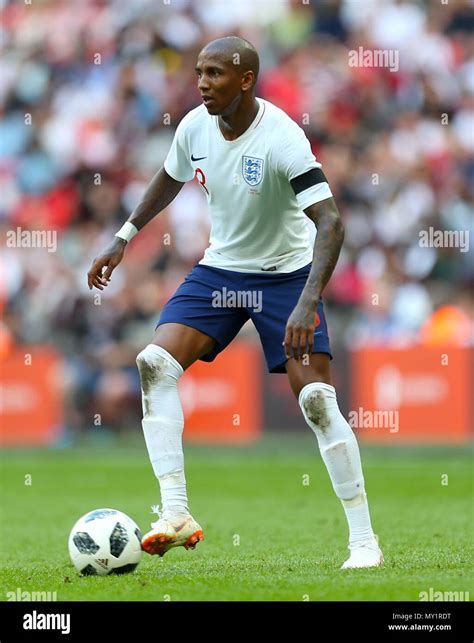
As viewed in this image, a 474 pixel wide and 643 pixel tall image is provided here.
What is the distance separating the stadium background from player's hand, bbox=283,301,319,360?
6.43 m

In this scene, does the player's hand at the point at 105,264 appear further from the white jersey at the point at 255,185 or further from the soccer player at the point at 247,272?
the white jersey at the point at 255,185

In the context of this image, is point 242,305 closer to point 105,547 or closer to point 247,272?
point 247,272

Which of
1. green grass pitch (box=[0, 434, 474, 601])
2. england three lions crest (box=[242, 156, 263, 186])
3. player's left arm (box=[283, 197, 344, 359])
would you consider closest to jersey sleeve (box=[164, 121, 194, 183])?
england three lions crest (box=[242, 156, 263, 186])

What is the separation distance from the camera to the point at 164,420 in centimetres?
670

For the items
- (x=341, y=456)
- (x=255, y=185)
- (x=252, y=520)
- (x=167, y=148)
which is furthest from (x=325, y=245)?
(x=167, y=148)

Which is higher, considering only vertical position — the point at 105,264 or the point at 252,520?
the point at 105,264

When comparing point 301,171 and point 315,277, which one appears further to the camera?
point 301,171

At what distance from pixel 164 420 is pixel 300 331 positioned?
976 mm

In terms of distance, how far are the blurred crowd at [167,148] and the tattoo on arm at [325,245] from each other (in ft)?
30.0

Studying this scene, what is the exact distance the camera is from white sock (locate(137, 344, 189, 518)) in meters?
6.65

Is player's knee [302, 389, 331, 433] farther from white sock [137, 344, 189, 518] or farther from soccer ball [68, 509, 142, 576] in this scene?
soccer ball [68, 509, 142, 576]

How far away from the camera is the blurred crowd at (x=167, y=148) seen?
53.6 ft


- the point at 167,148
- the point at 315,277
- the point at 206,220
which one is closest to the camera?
the point at 315,277
